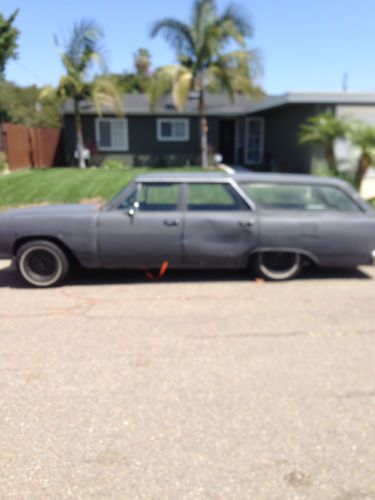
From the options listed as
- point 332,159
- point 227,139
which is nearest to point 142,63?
point 227,139

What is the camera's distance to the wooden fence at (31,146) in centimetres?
1798

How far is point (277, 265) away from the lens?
19.3ft

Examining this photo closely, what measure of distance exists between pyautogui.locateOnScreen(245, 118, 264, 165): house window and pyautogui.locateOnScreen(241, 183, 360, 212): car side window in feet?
56.5

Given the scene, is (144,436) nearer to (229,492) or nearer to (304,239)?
(229,492)

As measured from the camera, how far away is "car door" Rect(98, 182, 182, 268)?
5.50 m

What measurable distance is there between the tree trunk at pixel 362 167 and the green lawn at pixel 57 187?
5.95m

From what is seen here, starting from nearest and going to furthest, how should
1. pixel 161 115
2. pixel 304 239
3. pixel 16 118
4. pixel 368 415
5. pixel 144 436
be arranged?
pixel 144 436
pixel 368 415
pixel 304 239
pixel 161 115
pixel 16 118

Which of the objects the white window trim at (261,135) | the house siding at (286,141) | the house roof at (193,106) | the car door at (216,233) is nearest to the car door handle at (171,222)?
the car door at (216,233)

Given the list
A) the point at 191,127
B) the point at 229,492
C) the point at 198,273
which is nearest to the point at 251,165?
the point at 191,127

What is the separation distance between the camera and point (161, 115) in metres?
22.1

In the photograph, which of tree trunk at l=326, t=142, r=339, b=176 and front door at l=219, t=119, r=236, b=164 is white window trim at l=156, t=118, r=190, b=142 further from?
tree trunk at l=326, t=142, r=339, b=176

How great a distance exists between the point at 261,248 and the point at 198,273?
100cm

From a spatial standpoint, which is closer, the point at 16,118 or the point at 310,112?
the point at 310,112

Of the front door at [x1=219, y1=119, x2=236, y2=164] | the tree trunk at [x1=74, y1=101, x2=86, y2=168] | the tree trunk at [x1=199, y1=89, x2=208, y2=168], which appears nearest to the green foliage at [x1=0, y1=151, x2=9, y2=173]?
the tree trunk at [x1=74, y1=101, x2=86, y2=168]
